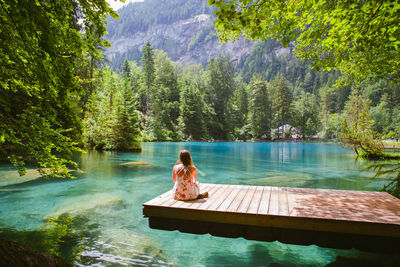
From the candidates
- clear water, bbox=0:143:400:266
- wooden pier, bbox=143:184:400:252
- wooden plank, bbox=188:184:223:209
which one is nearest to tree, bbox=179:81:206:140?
clear water, bbox=0:143:400:266

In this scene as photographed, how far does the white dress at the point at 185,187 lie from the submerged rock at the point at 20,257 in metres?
3.10

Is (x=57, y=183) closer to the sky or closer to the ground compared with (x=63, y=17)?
closer to the ground

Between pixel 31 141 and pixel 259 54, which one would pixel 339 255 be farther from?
pixel 259 54

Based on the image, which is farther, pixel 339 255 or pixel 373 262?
pixel 339 255

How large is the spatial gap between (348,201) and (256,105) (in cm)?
6839

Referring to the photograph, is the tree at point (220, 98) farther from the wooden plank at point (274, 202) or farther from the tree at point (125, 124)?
the wooden plank at point (274, 202)

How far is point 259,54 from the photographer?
15875 cm

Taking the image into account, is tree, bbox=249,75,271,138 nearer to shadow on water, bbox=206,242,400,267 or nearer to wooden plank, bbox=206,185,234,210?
wooden plank, bbox=206,185,234,210

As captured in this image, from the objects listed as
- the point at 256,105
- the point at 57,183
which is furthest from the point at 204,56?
the point at 57,183

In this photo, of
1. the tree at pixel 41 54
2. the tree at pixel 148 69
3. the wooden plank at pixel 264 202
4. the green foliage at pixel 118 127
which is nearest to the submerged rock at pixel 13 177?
the tree at pixel 41 54

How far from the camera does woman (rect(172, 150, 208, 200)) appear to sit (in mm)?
5328

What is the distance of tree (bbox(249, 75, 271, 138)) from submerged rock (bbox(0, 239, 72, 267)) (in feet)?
228

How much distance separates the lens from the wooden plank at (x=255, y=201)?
15.0 ft

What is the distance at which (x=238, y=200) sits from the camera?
17.4 feet
